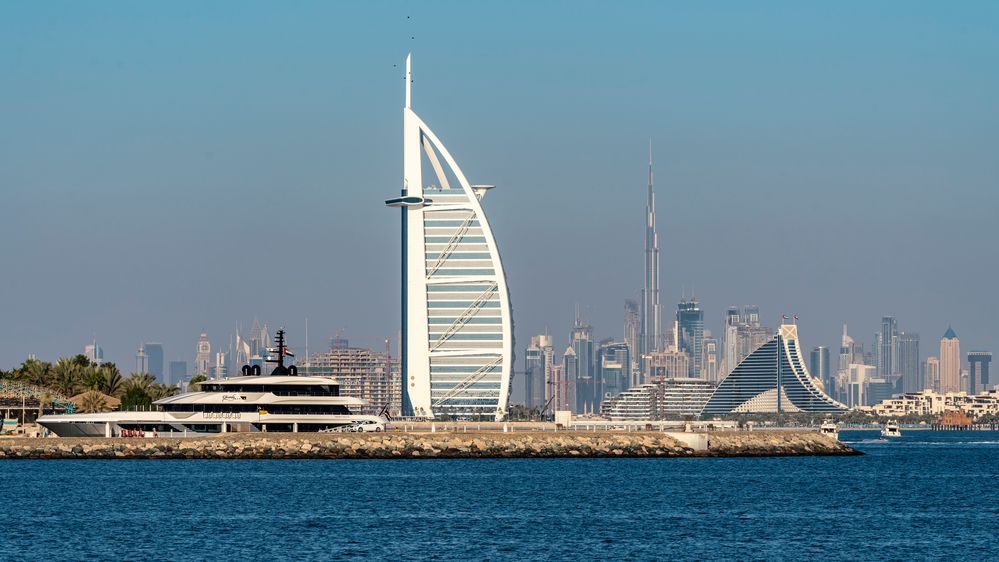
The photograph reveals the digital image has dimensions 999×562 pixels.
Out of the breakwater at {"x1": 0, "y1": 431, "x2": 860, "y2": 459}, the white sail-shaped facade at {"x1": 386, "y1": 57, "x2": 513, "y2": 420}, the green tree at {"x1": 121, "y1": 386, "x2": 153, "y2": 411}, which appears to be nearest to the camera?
the breakwater at {"x1": 0, "y1": 431, "x2": 860, "y2": 459}

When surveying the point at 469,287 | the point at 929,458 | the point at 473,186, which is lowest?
the point at 929,458

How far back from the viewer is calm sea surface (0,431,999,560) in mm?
62375

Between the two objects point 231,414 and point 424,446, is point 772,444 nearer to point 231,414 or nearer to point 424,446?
point 424,446

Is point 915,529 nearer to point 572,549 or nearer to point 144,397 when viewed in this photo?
point 572,549

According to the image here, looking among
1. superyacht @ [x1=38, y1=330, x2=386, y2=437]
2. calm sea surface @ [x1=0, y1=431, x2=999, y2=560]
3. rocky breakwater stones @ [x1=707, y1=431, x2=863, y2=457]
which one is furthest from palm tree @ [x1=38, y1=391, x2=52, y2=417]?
rocky breakwater stones @ [x1=707, y1=431, x2=863, y2=457]

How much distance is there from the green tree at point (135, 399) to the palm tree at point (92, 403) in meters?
1.73

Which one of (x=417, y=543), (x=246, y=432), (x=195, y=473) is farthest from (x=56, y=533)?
(x=246, y=432)

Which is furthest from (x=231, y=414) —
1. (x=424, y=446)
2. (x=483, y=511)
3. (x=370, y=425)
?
(x=483, y=511)

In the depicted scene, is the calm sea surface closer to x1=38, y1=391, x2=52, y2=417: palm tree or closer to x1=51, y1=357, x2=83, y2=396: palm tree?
x1=38, y1=391, x2=52, y2=417: palm tree

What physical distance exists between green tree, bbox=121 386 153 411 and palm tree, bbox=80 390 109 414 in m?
1.73

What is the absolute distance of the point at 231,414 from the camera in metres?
126

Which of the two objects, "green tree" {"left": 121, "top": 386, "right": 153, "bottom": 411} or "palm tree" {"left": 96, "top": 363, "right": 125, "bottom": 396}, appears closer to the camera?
"green tree" {"left": 121, "top": 386, "right": 153, "bottom": 411}

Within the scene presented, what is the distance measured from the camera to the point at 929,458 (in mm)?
156750

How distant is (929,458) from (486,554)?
104895mm
